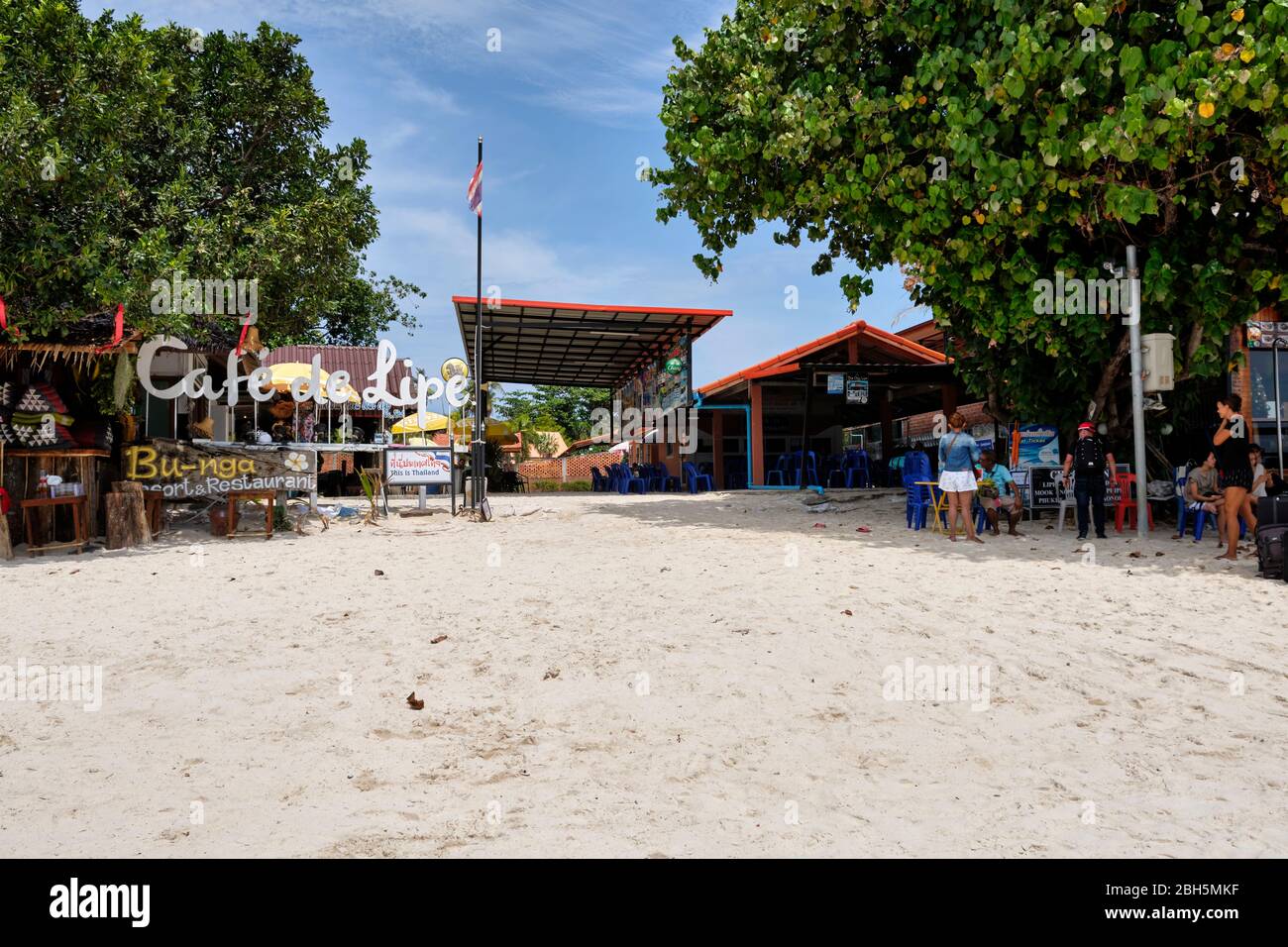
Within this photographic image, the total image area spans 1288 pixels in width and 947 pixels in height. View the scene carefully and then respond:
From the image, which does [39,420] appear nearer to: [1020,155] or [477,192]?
[477,192]

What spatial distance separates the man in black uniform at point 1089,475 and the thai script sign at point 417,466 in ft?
31.9

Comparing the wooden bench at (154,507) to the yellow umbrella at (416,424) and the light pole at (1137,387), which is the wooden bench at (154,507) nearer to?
the yellow umbrella at (416,424)

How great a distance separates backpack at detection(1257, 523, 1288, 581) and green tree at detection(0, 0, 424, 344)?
40.0 feet

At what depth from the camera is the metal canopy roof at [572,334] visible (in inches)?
720

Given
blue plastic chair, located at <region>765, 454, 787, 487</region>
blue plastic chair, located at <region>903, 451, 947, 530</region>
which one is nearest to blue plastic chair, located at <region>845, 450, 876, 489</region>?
blue plastic chair, located at <region>765, 454, 787, 487</region>

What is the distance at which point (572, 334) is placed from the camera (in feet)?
69.2

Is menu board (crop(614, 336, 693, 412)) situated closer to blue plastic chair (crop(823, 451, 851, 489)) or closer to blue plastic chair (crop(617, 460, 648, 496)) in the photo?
blue plastic chair (crop(617, 460, 648, 496))

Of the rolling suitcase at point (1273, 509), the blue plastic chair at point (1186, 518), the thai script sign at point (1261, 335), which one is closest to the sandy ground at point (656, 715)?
the rolling suitcase at point (1273, 509)

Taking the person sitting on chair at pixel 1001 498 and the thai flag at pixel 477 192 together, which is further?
the thai flag at pixel 477 192

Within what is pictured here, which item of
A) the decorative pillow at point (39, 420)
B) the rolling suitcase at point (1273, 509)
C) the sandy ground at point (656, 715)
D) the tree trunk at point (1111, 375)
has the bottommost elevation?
the sandy ground at point (656, 715)

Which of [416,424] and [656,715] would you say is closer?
[656,715]

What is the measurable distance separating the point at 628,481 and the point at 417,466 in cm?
865

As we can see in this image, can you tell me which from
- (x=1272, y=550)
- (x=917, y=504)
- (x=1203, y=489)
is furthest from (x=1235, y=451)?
(x=917, y=504)

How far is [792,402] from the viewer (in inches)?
883
